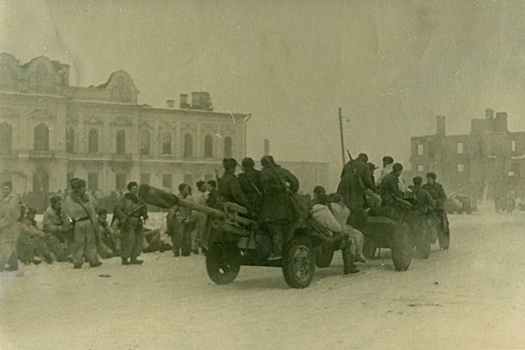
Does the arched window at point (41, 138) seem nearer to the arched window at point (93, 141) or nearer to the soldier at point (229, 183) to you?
the arched window at point (93, 141)

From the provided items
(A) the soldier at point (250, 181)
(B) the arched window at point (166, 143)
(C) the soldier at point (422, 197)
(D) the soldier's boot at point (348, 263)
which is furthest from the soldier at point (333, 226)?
(B) the arched window at point (166, 143)

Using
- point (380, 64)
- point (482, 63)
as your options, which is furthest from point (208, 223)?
point (482, 63)

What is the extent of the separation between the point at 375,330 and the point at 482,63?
136 cm

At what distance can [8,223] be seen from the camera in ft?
8.40

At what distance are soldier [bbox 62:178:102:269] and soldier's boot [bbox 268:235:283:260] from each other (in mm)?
737

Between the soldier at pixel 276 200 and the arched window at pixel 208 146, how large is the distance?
0.23 metres

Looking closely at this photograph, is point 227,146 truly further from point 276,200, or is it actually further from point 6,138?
point 6,138

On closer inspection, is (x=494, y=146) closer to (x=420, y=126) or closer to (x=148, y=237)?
(x=420, y=126)

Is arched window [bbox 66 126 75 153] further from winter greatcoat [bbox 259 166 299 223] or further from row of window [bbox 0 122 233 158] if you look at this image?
winter greatcoat [bbox 259 166 299 223]

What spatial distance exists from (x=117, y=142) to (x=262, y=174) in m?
0.62

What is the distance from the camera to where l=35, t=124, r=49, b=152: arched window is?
253 centimetres

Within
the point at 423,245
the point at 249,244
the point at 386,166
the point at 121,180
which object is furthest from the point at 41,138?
the point at 423,245

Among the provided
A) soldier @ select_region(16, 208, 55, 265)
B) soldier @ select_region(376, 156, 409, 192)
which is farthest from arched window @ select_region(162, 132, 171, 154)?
soldier @ select_region(376, 156, 409, 192)

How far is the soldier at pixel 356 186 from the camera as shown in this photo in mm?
2877
